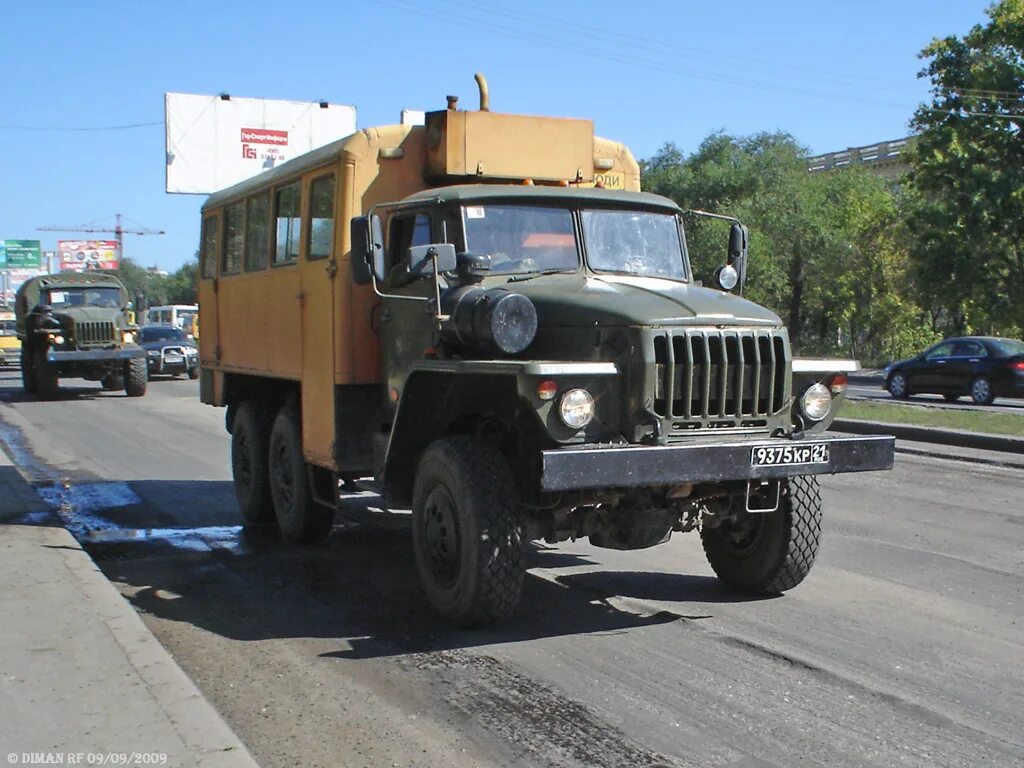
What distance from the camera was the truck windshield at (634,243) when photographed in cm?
701

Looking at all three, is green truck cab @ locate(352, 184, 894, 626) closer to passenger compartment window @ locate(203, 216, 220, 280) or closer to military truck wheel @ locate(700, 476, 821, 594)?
military truck wheel @ locate(700, 476, 821, 594)

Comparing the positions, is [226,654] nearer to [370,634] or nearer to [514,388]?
[370,634]

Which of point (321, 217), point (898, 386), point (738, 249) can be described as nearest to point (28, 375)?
point (898, 386)

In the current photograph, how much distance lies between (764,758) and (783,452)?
1887 mm

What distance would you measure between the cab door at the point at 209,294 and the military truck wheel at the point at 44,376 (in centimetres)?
1735

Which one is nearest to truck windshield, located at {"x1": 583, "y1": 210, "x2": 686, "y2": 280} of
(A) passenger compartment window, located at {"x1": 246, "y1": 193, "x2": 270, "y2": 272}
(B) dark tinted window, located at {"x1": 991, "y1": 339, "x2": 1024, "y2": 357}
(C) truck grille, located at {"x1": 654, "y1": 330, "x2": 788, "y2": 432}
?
(C) truck grille, located at {"x1": 654, "y1": 330, "x2": 788, "y2": 432}

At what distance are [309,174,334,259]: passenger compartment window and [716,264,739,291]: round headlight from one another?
252 cm

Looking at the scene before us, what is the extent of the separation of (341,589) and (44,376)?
858 inches

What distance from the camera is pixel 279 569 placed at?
26.2ft

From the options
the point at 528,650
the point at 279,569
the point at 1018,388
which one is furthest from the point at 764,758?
the point at 1018,388

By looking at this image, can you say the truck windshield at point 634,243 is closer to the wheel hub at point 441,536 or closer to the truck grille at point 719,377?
the truck grille at point 719,377

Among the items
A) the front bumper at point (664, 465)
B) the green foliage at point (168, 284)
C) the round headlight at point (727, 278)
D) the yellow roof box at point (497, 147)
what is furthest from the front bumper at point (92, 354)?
the green foliage at point (168, 284)

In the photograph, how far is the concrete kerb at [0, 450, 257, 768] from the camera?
171 inches

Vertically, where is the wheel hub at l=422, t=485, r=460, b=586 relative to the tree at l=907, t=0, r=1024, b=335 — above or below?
below
